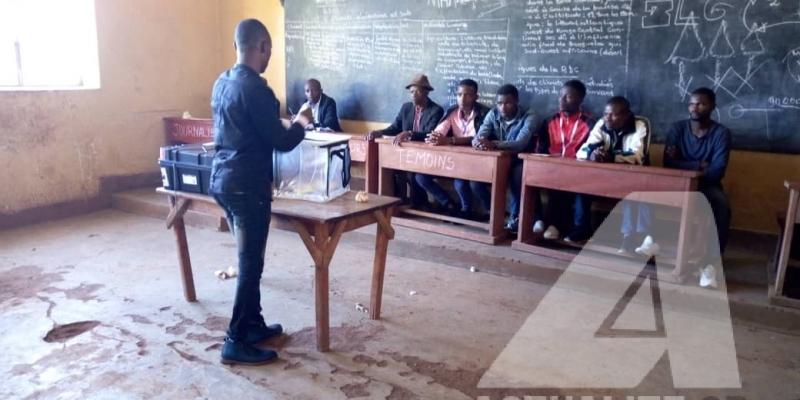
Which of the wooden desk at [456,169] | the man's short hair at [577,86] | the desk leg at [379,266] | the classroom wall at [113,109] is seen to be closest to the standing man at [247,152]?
the desk leg at [379,266]

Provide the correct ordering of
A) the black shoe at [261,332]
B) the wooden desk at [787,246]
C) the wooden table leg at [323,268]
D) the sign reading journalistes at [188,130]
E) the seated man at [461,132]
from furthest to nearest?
the sign reading journalistes at [188,130] < the seated man at [461,132] < the wooden desk at [787,246] < the black shoe at [261,332] < the wooden table leg at [323,268]

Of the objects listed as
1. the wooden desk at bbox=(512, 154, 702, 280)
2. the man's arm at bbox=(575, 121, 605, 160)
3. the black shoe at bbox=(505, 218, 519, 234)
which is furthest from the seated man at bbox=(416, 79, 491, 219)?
the man's arm at bbox=(575, 121, 605, 160)

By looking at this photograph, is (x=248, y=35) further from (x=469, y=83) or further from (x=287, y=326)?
(x=469, y=83)

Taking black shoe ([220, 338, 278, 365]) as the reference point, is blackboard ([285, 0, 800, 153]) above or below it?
above

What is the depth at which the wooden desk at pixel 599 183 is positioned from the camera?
356 centimetres

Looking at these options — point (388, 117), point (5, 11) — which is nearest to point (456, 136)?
point (388, 117)

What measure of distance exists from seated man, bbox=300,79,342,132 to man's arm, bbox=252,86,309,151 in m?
3.13

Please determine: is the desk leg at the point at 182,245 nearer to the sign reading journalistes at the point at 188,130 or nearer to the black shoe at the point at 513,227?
the black shoe at the point at 513,227

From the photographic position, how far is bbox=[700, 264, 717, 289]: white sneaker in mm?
3531

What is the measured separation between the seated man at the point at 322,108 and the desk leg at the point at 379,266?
2.73m

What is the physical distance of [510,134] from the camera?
468 cm

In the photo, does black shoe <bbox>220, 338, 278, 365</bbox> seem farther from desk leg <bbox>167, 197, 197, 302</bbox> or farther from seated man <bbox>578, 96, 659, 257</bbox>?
seated man <bbox>578, 96, 659, 257</bbox>

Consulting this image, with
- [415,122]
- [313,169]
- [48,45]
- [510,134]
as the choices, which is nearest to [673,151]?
[510,134]

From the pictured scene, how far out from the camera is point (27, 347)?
2986mm
